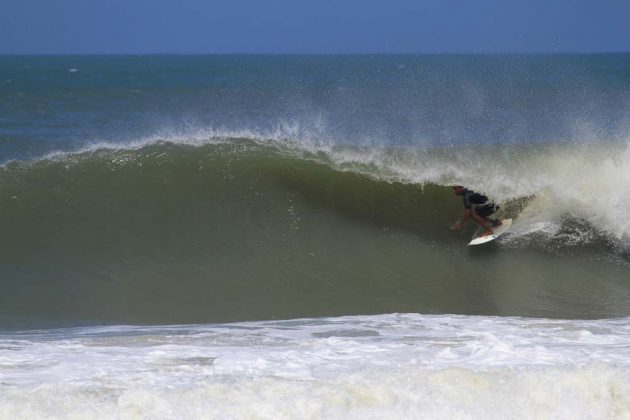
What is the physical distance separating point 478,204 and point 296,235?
242cm

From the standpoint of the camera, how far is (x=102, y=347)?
17.5ft

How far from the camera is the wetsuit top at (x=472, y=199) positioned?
1034 cm

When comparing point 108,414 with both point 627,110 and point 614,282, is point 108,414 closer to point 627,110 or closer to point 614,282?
point 614,282

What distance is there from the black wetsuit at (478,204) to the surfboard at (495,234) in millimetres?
327

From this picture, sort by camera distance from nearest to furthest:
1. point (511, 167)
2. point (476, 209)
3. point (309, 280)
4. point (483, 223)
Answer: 1. point (309, 280)
2. point (483, 223)
3. point (476, 209)
4. point (511, 167)

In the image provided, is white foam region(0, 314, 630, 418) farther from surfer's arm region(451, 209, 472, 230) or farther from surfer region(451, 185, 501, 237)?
surfer's arm region(451, 209, 472, 230)

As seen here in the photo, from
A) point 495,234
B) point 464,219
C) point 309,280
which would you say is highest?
point 464,219

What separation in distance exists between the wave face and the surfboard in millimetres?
125

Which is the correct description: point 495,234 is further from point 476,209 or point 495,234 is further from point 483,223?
point 476,209

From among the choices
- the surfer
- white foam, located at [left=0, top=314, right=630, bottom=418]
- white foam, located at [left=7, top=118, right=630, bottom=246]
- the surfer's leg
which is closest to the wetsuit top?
the surfer

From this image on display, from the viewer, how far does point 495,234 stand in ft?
32.4

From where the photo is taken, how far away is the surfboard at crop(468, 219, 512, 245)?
977 centimetres

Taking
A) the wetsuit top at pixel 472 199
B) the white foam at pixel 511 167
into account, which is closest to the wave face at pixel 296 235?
the white foam at pixel 511 167

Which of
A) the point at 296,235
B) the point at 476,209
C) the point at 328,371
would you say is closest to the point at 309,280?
the point at 296,235
